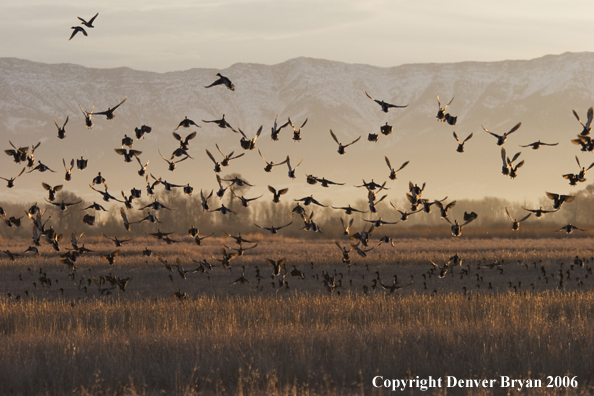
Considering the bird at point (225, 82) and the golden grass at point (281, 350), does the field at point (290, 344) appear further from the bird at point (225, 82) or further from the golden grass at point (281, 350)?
the bird at point (225, 82)

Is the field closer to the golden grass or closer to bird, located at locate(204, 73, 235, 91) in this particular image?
the golden grass

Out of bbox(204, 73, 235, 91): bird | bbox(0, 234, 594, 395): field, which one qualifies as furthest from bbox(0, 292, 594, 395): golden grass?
bbox(204, 73, 235, 91): bird

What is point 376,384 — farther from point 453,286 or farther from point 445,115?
point 453,286

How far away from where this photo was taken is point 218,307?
19.6m

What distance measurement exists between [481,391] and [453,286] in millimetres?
16974

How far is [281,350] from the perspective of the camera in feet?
45.0

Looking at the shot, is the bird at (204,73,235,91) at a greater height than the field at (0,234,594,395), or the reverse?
the bird at (204,73,235,91)

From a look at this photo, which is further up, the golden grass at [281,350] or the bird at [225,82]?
the bird at [225,82]

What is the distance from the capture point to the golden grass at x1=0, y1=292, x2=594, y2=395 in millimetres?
11984

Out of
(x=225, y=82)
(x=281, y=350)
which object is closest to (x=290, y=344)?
(x=281, y=350)

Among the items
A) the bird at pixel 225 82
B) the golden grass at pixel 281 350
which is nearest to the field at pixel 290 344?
the golden grass at pixel 281 350

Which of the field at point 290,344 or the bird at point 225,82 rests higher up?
the bird at point 225,82

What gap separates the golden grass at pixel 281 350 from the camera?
12.0 metres

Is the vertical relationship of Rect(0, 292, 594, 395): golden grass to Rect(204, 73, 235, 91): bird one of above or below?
below
